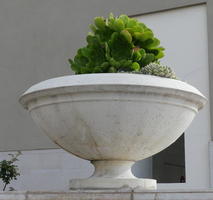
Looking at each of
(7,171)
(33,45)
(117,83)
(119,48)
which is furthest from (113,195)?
(33,45)

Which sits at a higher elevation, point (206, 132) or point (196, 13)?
point (196, 13)

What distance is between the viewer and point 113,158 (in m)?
3.71

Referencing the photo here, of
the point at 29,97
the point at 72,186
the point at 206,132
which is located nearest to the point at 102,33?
the point at 29,97

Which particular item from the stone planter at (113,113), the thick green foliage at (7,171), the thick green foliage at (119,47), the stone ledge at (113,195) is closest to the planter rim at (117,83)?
the stone planter at (113,113)

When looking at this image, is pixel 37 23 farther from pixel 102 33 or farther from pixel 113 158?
pixel 113 158

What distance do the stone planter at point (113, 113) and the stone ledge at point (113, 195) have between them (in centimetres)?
35

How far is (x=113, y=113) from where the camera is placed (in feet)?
11.1

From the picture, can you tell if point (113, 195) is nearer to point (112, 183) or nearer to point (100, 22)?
point (112, 183)

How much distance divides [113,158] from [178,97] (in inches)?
28.3

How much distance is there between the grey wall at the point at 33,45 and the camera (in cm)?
908

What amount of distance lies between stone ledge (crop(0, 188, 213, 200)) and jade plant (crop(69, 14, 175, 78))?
3.59 feet

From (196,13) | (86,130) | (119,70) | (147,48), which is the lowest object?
(86,130)

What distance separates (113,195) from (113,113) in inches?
22.8

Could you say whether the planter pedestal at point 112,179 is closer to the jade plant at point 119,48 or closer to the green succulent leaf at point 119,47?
the jade plant at point 119,48
